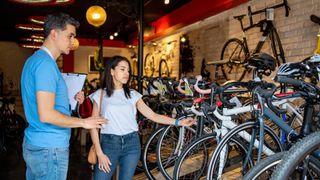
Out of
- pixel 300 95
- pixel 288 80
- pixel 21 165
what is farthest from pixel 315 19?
pixel 21 165

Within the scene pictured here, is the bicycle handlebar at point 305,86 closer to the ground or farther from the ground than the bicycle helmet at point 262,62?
closer to the ground

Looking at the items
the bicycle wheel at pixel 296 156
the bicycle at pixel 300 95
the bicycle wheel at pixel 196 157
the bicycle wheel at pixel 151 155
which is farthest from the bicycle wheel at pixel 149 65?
the bicycle wheel at pixel 296 156

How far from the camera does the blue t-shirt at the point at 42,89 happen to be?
177 centimetres

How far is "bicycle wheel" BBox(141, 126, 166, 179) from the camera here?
3.72 metres

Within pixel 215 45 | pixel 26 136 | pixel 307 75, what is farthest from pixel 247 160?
pixel 215 45

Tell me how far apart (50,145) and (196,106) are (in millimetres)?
1638

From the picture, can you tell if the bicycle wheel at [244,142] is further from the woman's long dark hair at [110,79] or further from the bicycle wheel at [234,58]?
the bicycle wheel at [234,58]

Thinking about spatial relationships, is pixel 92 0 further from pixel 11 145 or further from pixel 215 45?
pixel 11 145

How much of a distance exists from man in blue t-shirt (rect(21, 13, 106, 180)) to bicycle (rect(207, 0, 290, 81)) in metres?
3.48

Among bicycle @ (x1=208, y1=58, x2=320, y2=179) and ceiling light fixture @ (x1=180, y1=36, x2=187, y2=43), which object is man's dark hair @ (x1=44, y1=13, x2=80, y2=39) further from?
ceiling light fixture @ (x1=180, y1=36, x2=187, y2=43)

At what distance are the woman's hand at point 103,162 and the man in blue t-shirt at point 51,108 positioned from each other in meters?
0.37

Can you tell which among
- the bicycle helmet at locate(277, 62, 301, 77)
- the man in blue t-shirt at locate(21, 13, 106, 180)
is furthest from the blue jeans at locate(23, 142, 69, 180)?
the bicycle helmet at locate(277, 62, 301, 77)

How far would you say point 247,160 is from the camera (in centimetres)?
229

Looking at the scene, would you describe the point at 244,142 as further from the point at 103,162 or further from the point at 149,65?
the point at 149,65
